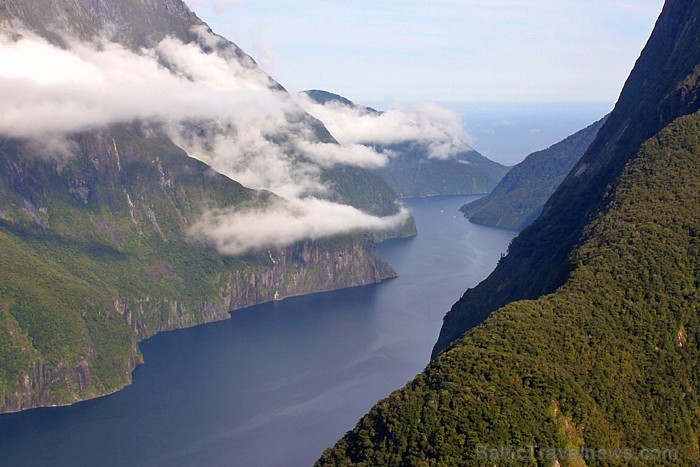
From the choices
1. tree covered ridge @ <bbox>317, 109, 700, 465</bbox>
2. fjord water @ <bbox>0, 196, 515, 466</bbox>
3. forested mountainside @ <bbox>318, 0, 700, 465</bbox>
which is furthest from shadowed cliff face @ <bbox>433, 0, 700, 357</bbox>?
fjord water @ <bbox>0, 196, 515, 466</bbox>

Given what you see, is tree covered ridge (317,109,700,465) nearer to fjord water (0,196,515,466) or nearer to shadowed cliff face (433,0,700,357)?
shadowed cliff face (433,0,700,357)

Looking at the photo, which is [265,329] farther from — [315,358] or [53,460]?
[53,460]

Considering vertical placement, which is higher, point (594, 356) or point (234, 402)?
point (594, 356)

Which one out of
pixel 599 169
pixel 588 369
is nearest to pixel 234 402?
pixel 599 169

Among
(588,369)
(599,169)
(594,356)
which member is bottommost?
(588,369)

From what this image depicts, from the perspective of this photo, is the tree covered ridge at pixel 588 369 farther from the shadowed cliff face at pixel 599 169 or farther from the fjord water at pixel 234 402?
the fjord water at pixel 234 402

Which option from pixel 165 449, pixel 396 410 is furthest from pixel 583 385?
pixel 165 449

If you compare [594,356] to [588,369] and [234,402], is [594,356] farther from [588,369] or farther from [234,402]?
[234,402]

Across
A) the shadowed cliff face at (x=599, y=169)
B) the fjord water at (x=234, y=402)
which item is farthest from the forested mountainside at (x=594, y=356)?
the fjord water at (x=234, y=402)
